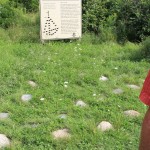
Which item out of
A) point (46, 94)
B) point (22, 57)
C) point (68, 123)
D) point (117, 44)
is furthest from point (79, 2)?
point (68, 123)

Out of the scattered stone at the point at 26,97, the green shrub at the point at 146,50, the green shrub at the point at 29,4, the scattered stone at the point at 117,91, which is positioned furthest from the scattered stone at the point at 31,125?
the green shrub at the point at 29,4

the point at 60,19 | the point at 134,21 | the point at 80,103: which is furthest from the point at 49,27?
the point at 80,103

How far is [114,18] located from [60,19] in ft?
3.28

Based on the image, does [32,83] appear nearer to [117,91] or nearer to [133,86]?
[117,91]

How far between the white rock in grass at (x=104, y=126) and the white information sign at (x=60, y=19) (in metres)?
2.90

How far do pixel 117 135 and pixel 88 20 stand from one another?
3665 millimetres

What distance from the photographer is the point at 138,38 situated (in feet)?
22.0

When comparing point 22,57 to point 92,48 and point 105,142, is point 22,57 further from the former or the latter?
point 105,142

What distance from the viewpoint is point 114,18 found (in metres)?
6.83

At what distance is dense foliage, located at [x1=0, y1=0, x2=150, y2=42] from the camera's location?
658 cm

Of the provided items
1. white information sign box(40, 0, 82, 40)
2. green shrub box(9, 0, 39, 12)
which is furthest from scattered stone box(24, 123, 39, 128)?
green shrub box(9, 0, 39, 12)

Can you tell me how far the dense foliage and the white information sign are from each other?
1.05ft

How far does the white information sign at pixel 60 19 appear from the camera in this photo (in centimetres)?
629

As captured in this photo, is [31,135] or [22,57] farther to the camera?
[22,57]
